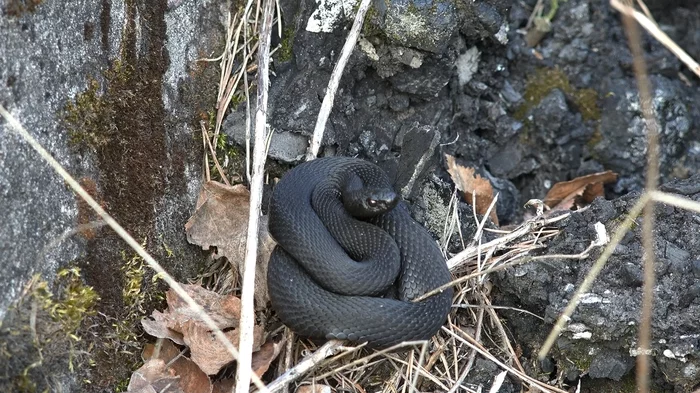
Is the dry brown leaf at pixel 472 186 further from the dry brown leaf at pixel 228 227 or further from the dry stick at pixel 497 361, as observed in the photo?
the dry brown leaf at pixel 228 227

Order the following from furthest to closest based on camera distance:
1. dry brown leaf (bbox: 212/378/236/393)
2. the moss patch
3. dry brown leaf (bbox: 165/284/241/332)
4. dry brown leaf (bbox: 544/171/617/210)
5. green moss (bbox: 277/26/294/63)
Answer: dry brown leaf (bbox: 544/171/617/210)
green moss (bbox: 277/26/294/63)
dry brown leaf (bbox: 165/284/241/332)
dry brown leaf (bbox: 212/378/236/393)
the moss patch

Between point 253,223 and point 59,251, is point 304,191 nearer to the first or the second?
point 253,223

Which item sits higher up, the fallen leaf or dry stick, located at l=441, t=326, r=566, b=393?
dry stick, located at l=441, t=326, r=566, b=393

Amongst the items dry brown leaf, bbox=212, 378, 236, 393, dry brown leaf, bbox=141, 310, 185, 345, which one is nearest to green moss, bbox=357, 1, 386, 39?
dry brown leaf, bbox=141, 310, 185, 345

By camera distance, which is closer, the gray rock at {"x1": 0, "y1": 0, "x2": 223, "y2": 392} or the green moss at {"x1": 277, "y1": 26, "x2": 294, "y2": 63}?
the gray rock at {"x1": 0, "y1": 0, "x2": 223, "y2": 392}

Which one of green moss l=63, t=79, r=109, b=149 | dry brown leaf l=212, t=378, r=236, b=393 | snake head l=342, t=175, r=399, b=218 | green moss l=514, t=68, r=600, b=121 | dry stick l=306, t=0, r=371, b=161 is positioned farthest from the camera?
green moss l=514, t=68, r=600, b=121

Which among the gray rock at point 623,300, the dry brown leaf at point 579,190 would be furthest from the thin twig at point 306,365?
the dry brown leaf at point 579,190

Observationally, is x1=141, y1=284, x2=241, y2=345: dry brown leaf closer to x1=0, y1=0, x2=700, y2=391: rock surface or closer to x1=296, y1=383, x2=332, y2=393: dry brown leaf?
x1=0, y1=0, x2=700, y2=391: rock surface
